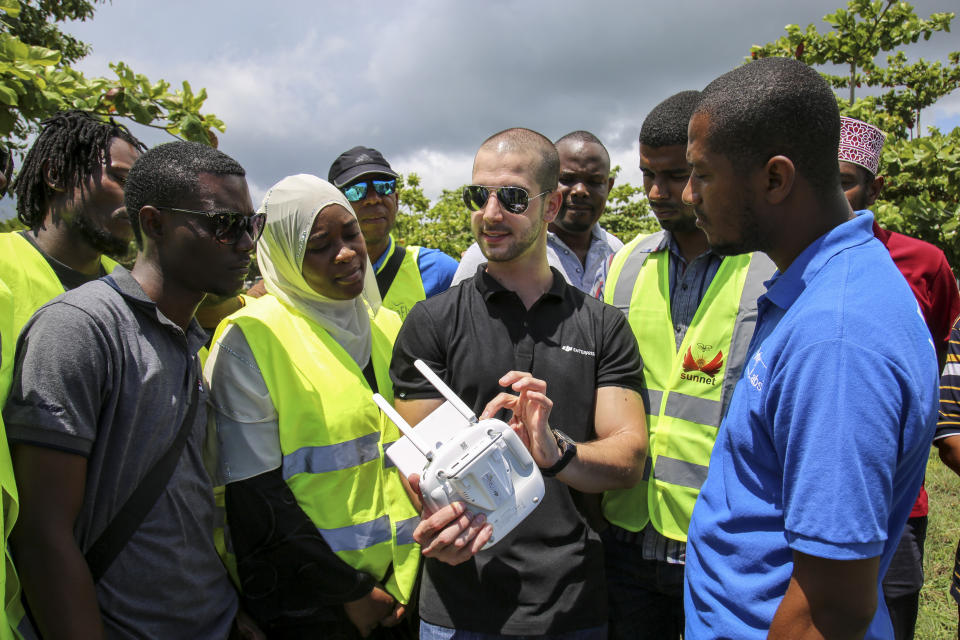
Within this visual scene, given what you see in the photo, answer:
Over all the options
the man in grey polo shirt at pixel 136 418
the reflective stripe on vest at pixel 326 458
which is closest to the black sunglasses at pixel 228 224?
the man in grey polo shirt at pixel 136 418

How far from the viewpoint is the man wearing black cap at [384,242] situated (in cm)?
388

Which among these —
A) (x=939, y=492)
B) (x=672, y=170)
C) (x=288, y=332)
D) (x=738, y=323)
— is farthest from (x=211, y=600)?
(x=939, y=492)

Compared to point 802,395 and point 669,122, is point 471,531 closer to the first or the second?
point 802,395

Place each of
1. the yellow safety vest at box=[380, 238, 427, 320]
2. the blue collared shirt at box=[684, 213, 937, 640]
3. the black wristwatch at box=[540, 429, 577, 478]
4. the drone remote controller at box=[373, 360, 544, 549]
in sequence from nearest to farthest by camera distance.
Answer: the blue collared shirt at box=[684, 213, 937, 640], the drone remote controller at box=[373, 360, 544, 549], the black wristwatch at box=[540, 429, 577, 478], the yellow safety vest at box=[380, 238, 427, 320]

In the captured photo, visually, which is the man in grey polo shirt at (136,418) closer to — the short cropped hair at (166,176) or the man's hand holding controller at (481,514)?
the short cropped hair at (166,176)

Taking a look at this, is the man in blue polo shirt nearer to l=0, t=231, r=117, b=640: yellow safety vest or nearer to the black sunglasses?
the black sunglasses

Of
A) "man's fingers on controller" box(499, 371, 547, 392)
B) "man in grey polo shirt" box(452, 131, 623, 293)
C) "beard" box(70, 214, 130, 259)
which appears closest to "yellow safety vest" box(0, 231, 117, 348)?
"beard" box(70, 214, 130, 259)

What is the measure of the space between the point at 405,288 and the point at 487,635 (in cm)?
221

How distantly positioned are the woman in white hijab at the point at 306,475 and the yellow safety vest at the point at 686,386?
39.2 inches

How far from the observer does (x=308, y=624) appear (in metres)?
2.40

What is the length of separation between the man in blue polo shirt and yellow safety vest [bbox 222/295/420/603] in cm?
115

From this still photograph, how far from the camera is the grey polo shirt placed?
5.58 ft

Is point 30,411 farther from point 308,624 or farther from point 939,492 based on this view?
point 939,492

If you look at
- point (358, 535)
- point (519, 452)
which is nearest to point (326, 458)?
point (358, 535)
